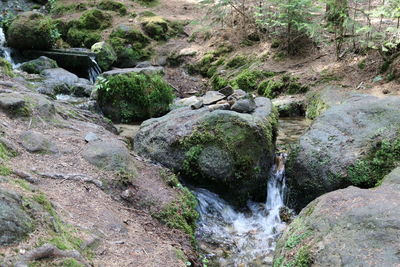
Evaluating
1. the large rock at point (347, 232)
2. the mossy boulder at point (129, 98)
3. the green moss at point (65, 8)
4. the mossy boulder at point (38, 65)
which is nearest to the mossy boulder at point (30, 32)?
the mossy boulder at point (38, 65)

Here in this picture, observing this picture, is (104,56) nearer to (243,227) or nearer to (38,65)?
(38,65)

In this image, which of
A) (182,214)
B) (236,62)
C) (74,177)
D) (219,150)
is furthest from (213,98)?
(236,62)

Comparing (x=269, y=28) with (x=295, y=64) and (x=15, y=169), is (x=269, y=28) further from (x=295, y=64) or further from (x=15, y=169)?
(x=15, y=169)

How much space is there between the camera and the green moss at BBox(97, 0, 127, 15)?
1962 cm

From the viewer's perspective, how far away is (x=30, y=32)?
572 inches

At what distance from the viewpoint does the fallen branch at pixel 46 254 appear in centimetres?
266

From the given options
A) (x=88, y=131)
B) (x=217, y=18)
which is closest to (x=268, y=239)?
(x=88, y=131)

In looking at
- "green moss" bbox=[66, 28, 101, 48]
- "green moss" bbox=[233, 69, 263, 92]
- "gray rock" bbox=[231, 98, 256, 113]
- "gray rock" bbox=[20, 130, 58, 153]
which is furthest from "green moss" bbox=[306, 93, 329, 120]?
"green moss" bbox=[66, 28, 101, 48]

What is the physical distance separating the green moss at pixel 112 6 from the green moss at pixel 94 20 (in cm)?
105

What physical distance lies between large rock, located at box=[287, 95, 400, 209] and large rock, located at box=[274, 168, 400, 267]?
1811mm

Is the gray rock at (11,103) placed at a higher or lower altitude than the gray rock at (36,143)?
higher

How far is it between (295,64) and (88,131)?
332 inches

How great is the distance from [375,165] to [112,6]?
55.8 ft

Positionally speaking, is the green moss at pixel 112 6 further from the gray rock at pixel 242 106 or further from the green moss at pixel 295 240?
the green moss at pixel 295 240
